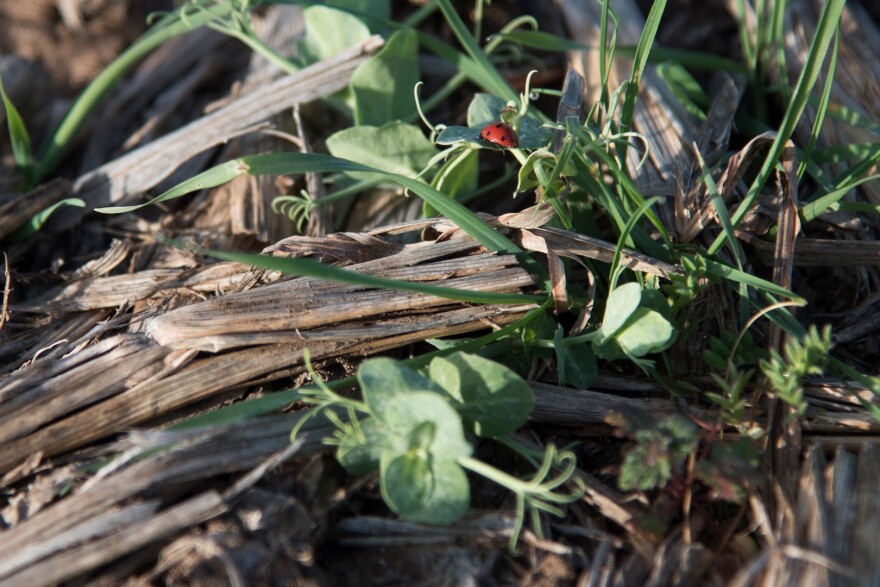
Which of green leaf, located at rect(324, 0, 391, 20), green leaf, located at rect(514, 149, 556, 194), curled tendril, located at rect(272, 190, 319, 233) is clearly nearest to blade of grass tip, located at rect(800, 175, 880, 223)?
green leaf, located at rect(514, 149, 556, 194)

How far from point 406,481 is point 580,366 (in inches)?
18.1

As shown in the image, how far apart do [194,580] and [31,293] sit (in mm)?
1089

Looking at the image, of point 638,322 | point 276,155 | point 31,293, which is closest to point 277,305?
point 276,155

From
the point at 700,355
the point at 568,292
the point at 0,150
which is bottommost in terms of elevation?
the point at 700,355

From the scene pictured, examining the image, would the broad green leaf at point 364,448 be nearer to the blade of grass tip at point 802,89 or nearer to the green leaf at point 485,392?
the green leaf at point 485,392

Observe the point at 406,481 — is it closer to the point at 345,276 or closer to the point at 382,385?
the point at 382,385

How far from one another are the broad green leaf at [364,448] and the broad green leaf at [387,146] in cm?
79

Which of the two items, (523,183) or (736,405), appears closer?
(736,405)

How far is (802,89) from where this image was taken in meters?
1.52

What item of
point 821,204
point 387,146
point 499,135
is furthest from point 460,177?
point 821,204

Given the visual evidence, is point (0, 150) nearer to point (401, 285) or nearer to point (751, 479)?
point (401, 285)

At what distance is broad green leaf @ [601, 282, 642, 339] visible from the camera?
4.49 feet

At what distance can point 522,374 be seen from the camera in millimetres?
1532

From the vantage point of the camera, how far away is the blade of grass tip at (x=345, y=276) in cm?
122
